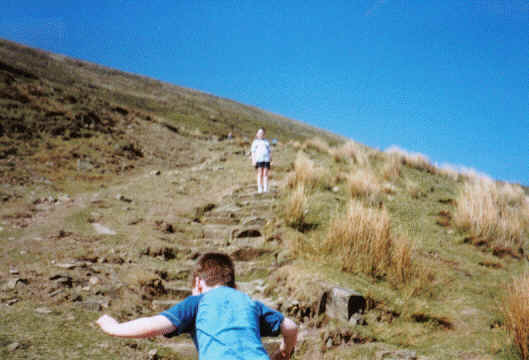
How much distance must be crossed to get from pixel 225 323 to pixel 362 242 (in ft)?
11.0

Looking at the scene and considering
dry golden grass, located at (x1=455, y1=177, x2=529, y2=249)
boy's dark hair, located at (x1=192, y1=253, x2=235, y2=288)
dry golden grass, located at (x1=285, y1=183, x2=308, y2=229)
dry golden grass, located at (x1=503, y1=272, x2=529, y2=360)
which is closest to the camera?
boy's dark hair, located at (x1=192, y1=253, x2=235, y2=288)

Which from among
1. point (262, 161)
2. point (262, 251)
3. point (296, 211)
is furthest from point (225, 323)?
point (262, 161)

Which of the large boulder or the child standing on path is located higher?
the child standing on path

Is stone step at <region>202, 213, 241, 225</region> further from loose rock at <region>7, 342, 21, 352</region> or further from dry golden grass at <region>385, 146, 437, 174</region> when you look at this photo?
dry golden grass at <region>385, 146, 437, 174</region>

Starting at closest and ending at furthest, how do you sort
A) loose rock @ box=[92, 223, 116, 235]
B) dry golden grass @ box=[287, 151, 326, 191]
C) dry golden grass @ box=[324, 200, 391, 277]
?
dry golden grass @ box=[324, 200, 391, 277], loose rock @ box=[92, 223, 116, 235], dry golden grass @ box=[287, 151, 326, 191]

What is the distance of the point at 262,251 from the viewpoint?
5.58 metres

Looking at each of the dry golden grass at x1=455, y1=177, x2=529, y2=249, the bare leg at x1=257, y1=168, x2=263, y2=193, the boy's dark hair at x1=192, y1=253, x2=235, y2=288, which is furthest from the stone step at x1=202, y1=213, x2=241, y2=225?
the boy's dark hair at x1=192, y1=253, x2=235, y2=288

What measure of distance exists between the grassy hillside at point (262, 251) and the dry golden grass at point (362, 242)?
0.02m

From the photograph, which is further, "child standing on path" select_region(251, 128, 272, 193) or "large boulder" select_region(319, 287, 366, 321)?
"child standing on path" select_region(251, 128, 272, 193)

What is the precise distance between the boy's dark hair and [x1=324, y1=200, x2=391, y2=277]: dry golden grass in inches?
107

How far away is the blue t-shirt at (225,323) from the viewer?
188 centimetres

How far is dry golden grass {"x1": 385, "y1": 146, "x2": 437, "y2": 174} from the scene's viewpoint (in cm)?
1445

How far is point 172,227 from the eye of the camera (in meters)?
6.88

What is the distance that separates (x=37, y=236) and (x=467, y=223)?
25.9 ft
